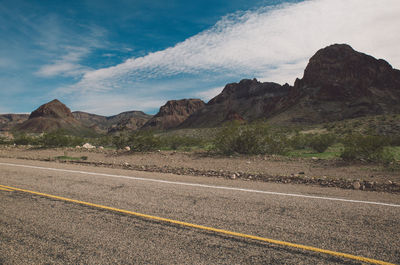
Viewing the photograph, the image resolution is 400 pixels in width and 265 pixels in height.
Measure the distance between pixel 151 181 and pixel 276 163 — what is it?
297 inches

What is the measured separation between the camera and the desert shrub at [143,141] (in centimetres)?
1933

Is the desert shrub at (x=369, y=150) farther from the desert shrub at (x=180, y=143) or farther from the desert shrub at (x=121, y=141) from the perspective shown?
the desert shrub at (x=121, y=141)

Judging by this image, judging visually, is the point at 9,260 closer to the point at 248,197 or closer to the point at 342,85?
the point at 248,197

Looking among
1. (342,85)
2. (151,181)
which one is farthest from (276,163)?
(342,85)

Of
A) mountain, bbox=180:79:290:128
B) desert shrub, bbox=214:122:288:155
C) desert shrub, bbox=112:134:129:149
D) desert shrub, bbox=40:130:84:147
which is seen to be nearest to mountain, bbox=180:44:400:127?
mountain, bbox=180:79:290:128

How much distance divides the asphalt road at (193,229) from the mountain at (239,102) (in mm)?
113791

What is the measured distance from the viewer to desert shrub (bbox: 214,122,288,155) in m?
15.9

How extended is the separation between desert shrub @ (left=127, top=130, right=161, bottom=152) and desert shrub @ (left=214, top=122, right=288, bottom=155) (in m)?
5.87

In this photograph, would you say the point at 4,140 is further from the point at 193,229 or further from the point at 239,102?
the point at 239,102

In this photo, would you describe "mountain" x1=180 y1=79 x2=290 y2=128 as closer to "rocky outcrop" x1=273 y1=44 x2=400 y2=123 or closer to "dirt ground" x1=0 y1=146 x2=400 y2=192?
"rocky outcrop" x1=273 y1=44 x2=400 y2=123

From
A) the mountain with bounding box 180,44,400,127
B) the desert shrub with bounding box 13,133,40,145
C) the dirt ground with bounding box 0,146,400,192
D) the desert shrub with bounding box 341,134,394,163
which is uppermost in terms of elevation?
the mountain with bounding box 180,44,400,127

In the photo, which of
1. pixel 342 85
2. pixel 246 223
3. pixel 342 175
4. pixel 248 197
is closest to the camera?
pixel 246 223

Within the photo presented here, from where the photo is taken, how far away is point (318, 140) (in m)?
18.8

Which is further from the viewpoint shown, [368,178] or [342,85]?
[342,85]
